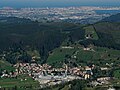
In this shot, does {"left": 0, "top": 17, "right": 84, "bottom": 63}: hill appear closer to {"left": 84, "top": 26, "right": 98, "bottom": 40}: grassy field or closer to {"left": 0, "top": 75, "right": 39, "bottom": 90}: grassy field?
{"left": 84, "top": 26, "right": 98, "bottom": 40}: grassy field

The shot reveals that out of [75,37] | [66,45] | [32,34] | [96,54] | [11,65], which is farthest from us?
[32,34]

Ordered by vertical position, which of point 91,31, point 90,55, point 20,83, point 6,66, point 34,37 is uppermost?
point 91,31

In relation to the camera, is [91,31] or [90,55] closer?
[90,55]

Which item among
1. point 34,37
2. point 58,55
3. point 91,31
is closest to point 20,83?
point 58,55

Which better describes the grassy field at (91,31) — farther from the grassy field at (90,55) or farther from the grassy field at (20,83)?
the grassy field at (20,83)

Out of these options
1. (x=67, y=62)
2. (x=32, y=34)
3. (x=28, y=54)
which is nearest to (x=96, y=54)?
(x=67, y=62)

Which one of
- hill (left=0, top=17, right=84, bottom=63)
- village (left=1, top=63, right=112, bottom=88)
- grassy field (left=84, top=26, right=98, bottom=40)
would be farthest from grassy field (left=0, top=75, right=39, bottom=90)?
grassy field (left=84, top=26, right=98, bottom=40)

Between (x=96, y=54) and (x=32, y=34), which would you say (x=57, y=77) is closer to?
(x=96, y=54)

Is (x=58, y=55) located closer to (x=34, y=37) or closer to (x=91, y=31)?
(x=34, y=37)

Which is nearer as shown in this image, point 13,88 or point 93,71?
point 13,88
